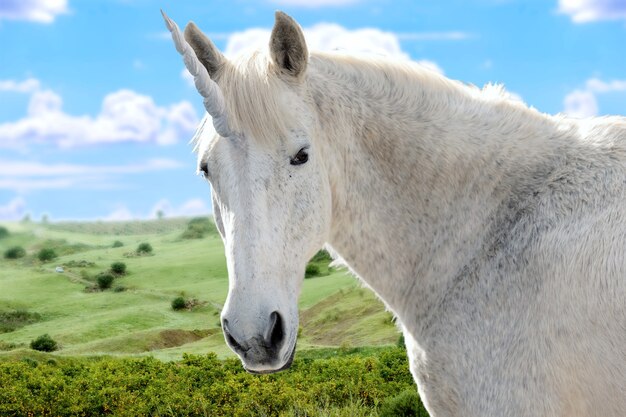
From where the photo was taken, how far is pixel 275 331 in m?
3.28

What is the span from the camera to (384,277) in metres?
3.99

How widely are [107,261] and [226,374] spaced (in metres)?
20.0

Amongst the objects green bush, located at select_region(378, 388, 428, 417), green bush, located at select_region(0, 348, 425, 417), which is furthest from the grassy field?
green bush, located at select_region(378, 388, 428, 417)

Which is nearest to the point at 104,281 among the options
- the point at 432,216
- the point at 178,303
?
the point at 178,303

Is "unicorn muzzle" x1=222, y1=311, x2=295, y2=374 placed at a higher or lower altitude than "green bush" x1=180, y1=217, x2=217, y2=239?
lower

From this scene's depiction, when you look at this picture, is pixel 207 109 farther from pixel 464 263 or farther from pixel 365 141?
pixel 464 263

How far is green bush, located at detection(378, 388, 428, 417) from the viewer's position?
8602mm

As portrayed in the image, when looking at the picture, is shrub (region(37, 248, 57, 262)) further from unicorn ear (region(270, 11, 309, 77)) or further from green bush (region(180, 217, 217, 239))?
A: unicorn ear (region(270, 11, 309, 77))

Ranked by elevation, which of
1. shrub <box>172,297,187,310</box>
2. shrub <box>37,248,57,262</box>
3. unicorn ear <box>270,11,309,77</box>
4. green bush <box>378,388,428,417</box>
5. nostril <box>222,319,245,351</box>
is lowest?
shrub <box>172,297,187,310</box>

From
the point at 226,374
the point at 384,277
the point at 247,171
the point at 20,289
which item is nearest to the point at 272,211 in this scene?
the point at 247,171

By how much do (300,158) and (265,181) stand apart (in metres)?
0.21

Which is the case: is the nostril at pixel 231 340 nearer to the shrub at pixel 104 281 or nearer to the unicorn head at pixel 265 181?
the unicorn head at pixel 265 181

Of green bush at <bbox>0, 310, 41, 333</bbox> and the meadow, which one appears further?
green bush at <bbox>0, 310, 41, 333</bbox>

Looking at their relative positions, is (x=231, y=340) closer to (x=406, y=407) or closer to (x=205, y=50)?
(x=205, y=50)
